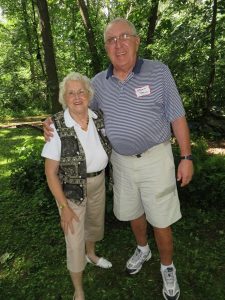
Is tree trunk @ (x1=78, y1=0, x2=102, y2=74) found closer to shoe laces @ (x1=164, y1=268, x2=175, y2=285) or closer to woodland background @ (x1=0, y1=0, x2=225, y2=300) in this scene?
woodland background @ (x1=0, y1=0, x2=225, y2=300)

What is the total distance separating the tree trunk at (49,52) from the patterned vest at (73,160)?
4865 millimetres

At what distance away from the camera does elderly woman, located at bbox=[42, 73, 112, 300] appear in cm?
310

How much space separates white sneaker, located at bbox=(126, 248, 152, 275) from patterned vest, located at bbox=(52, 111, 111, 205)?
1258 mm

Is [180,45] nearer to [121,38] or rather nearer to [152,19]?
[152,19]

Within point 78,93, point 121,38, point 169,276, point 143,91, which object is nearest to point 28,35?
point 121,38

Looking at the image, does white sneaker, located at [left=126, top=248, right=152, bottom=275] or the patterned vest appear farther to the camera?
white sneaker, located at [left=126, top=248, right=152, bottom=275]

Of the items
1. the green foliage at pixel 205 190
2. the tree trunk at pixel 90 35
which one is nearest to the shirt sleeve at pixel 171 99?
the green foliage at pixel 205 190

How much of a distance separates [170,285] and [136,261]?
59cm

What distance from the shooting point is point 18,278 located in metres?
4.17

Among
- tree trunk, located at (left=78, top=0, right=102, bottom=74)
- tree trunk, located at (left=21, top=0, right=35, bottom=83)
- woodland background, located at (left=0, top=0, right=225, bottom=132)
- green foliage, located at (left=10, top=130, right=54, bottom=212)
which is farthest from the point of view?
tree trunk, located at (left=21, top=0, right=35, bottom=83)

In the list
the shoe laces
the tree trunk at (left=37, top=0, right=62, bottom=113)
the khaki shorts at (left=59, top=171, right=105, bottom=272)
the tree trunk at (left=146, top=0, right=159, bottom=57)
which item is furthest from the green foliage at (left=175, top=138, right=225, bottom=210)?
the tree trunk at (left=146, top=0, right=159, bottom=57)

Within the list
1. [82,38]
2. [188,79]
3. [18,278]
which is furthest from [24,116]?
[18,278]

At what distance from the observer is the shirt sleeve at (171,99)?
3.15 meters

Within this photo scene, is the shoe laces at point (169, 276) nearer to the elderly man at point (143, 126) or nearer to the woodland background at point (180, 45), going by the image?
the elderly man at point (143, 126)
